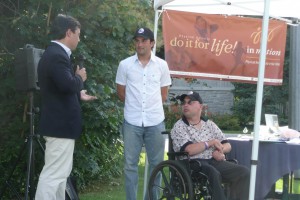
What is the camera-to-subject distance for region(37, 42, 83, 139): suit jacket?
5.50 metres

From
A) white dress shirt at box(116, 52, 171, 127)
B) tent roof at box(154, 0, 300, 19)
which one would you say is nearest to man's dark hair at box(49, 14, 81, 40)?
white dress shirt at box(116, 52, 171, 127)

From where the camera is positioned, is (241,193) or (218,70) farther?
(218,70)

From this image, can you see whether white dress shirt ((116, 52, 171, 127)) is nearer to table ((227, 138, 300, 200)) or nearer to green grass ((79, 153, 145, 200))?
table ((227, 138, 300, 200))

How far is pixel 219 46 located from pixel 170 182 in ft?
8.70

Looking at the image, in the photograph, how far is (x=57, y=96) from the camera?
5.59 m

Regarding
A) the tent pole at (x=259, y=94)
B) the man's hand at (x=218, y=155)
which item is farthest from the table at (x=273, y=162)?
the tent pole at (x=259, y=94)

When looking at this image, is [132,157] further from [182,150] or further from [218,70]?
[218,70]

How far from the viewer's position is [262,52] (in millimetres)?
5441

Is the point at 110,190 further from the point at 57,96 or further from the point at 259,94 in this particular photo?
the point at 259,94

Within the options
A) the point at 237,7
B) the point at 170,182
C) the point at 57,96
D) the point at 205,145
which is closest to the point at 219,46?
the point at 237,7

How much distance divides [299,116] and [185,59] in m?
2.00

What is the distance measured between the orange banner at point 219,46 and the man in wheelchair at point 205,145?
1.68m

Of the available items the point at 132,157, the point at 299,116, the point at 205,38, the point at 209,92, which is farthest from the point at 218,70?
the point at 209,92

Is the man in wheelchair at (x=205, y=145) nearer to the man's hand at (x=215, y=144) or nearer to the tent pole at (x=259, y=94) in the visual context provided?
the man's hand at (x=215, y=144)
